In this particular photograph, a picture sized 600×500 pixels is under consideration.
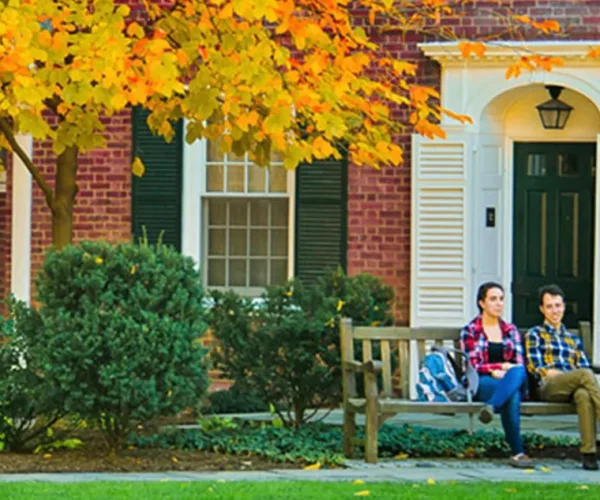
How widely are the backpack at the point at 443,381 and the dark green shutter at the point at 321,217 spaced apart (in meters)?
4.90

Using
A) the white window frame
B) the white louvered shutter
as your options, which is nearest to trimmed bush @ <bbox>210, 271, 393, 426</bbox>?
the white louvered shutter

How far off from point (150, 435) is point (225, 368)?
104 cm

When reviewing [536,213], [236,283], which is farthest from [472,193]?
[236,283]

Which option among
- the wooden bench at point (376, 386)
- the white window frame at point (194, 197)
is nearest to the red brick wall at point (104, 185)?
the white window frame at point (194, 197)

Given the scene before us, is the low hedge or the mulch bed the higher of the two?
the low hedge

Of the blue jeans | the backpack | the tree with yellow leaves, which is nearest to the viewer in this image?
the tree with yellow leaves

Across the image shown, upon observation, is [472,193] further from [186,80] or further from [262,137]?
[262,137]

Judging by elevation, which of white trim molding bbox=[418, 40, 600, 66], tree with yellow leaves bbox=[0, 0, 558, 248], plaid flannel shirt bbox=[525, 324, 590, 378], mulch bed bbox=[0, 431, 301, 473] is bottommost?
mulch bed bbox=[0, 431, 301, 473]

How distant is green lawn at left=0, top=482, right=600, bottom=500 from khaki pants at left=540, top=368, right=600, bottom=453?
1199 mm

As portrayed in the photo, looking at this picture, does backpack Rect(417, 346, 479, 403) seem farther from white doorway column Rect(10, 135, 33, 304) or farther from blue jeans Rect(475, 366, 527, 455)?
white doorway column Rect(10, 135, 33, 304)

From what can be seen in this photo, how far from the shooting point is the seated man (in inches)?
448

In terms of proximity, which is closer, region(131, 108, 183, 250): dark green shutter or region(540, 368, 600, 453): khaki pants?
region(540, 368, 600, 453): khaki pants

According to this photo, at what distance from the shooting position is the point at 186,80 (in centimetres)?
1669

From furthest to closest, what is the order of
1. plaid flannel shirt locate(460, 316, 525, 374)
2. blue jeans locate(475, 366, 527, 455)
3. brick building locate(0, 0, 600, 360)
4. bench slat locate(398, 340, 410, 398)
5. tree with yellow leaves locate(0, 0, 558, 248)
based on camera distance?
brick building locate(0, 0, 600, 360)
bench slat locate(398, 340, 410, 398)
plaid flannel shirt locate(460, 316, 525, 374)
blue jeans locate(475, 366, 527, 455)
tree with yellow leaves locate(0, 0, 558, 248)
